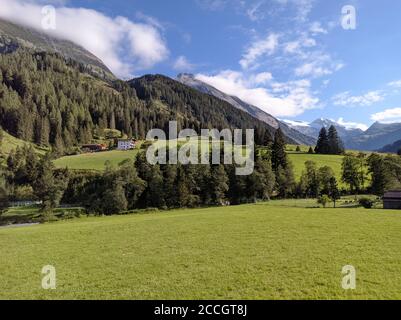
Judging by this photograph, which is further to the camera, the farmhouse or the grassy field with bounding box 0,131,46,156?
the grassy field with bounding box 0,131,46,156

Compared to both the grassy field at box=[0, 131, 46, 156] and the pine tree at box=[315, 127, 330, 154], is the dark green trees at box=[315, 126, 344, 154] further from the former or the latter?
the grassy field at box=[0, 131, 46, 156]

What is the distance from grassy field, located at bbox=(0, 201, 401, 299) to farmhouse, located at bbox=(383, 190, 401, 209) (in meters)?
36.8

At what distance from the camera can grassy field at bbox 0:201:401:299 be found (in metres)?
16.3

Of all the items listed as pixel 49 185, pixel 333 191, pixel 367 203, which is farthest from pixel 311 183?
pixel 49 185

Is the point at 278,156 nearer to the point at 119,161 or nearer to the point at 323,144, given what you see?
the point at 323,144

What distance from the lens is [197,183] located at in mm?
90375

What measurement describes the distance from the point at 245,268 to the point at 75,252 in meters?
16.5

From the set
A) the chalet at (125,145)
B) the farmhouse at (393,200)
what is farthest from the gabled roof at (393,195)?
the chalet at (125,145)

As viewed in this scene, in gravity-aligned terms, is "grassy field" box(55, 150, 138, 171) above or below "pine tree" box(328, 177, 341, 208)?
above

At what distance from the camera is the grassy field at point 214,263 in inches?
642

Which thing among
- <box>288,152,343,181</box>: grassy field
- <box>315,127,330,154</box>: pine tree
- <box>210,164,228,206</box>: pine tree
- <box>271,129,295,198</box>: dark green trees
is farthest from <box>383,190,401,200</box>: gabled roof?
<box>315,127,330,154</box>: pine tree

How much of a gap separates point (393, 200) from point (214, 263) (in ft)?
204
